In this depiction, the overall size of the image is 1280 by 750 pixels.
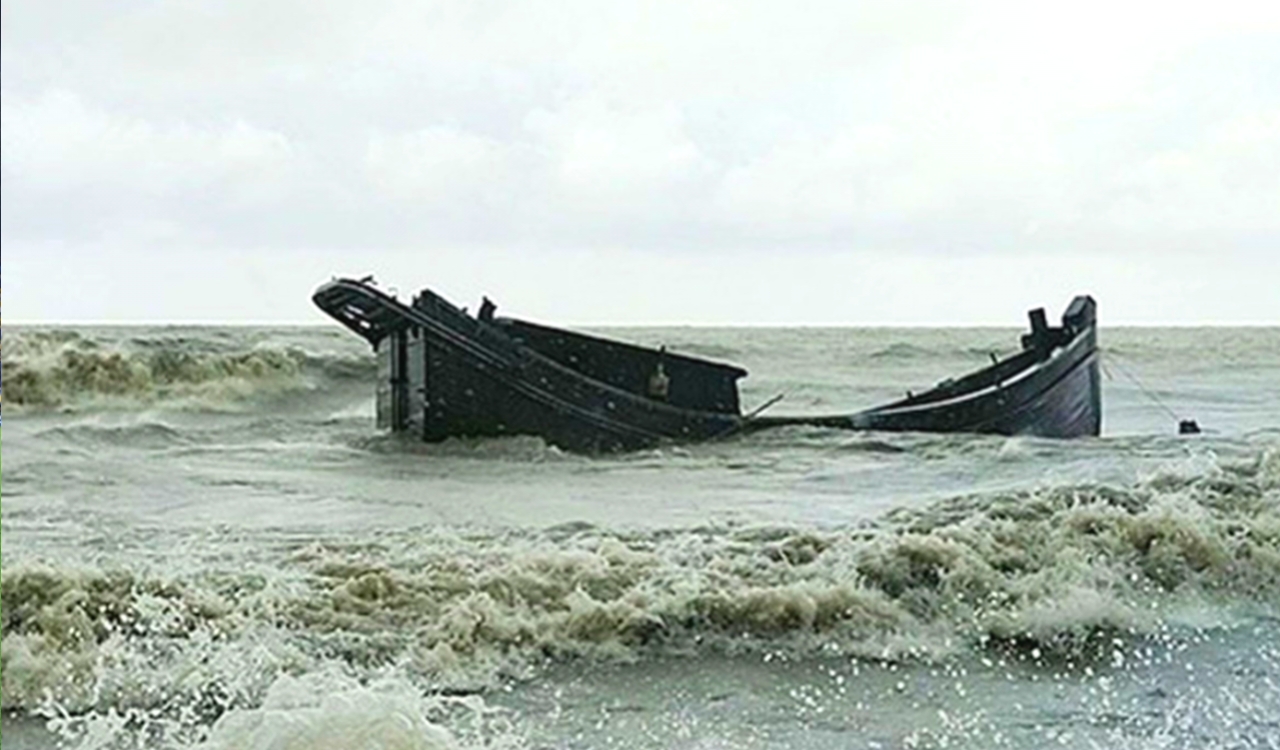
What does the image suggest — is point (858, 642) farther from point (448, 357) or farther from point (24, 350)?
point (24, 350)

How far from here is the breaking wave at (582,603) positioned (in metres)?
5.21

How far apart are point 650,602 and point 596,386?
6.75 metres

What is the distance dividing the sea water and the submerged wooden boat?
0.57m

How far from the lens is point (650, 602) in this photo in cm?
604

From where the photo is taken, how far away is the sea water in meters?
4.65

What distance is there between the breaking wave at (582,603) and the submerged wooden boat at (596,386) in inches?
185

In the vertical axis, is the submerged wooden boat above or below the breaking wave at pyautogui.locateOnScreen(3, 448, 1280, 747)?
above

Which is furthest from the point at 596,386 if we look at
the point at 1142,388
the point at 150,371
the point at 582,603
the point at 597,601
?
the point at 1142,388

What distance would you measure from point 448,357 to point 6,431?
498 centimetres

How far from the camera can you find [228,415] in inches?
720

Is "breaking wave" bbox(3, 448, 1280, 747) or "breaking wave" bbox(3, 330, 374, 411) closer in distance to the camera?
"breaking wave" bbox(3, 448, 1280, 747)

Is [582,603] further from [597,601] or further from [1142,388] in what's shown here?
[1142,388]

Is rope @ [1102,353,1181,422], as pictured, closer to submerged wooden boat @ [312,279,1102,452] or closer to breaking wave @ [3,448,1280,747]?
submerged wooden boat @ [312,279,1102,452]

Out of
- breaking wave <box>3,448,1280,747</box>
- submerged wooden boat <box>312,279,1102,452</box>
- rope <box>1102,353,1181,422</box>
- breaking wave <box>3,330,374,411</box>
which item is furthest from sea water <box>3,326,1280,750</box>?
breaking wave <box>3,330,374,411</box>
